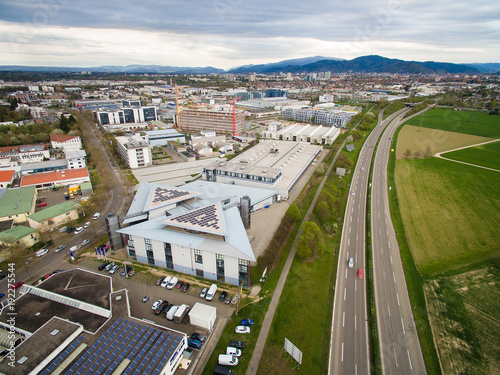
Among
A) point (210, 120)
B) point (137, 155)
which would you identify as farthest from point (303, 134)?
point (137, 155)

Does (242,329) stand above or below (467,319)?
above

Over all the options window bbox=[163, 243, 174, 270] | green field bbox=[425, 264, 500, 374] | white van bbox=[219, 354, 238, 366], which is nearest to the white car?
window bbox=[163, 243, 174, 270]

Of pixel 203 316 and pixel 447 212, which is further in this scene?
pixel 447 212

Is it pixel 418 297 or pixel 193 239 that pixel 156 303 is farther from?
pixel 418 297

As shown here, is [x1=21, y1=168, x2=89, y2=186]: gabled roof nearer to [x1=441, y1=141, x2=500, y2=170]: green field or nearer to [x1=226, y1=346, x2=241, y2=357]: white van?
[x1=226, y1=346, x2=241, y2=357]: white van

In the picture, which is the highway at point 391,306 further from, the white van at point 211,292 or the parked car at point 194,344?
the white van at point 211,292

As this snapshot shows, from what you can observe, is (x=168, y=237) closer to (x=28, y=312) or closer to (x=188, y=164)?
(x=28, y=312)
